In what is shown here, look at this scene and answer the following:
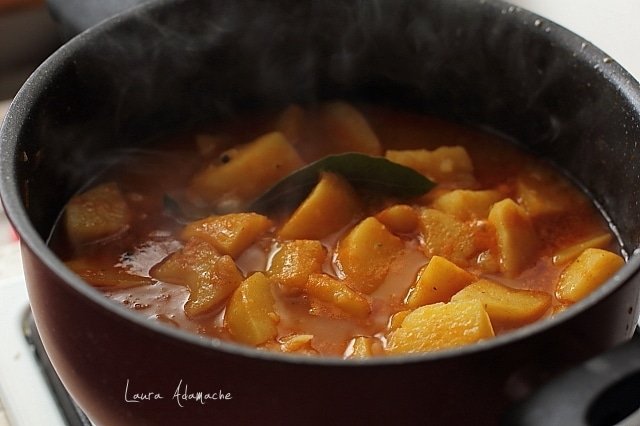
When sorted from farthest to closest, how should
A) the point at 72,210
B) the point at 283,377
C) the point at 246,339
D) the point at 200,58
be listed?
the point at 200,58 → the point at 72,210 → the point at 246,339 → the point at 283,377

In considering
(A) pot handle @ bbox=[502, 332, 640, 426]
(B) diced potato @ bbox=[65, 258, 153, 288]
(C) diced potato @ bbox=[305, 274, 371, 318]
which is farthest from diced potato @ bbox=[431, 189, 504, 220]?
(A) pot handle @ bbox=[502, 332, 640, 426]

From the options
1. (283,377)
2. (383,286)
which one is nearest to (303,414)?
(283,377)

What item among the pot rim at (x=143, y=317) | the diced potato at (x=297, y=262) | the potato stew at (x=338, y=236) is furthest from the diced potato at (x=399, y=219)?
the pot rim at (x=143, y=317)

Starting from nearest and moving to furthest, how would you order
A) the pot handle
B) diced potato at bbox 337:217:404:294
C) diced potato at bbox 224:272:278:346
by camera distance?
the pot handle
diced potato at bbox 224:272:278:346
diced potato at bbox 337:217:404:294

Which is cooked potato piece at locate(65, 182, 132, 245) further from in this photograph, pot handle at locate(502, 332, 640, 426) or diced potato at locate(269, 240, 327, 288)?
pot handle at locate(502, 332, 640, 426)

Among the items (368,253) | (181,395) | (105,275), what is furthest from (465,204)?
(181,395)

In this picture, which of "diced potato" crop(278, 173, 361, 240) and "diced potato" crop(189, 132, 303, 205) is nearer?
"diced potato" crop(278, 173, 361, 240)

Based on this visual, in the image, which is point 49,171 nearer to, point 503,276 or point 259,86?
point 259,86
